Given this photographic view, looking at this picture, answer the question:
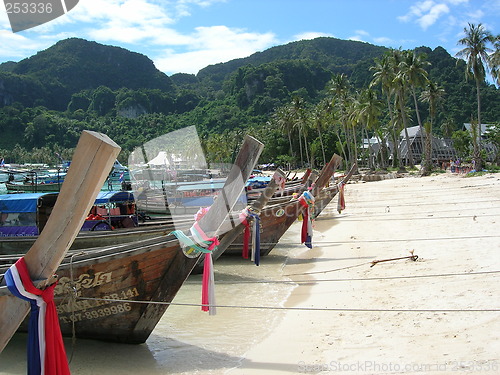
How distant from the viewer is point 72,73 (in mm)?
168125

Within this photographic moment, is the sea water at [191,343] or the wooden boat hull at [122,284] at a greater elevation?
the wooden boat hull at [122,284]

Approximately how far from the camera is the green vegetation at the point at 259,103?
56.8 metres

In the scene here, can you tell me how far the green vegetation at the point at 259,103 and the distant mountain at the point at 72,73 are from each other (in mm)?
412

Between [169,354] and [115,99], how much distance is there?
13956 centimetres

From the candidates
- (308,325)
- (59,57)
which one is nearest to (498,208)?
(308,325)

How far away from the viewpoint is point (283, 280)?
10.9m

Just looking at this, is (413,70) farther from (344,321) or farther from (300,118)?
(344,321)

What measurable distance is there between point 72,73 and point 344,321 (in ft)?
590

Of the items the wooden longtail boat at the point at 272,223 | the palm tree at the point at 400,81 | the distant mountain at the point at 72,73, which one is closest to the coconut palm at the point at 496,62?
the palm tree at the point at 400,81

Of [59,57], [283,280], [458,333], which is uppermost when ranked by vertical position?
[59,57]

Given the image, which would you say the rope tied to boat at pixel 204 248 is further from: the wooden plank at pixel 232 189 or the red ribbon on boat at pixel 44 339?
the red ribbon on boat at pixel 44 339

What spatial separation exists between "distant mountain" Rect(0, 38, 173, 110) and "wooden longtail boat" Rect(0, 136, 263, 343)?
506 ft

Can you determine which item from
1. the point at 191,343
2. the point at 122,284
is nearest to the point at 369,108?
the point at 191,343

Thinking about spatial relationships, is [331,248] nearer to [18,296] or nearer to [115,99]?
[18,296]
